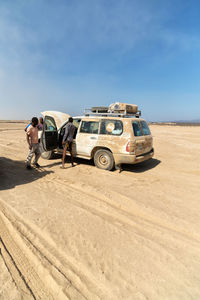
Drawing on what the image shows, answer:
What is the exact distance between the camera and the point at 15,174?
5.28 m

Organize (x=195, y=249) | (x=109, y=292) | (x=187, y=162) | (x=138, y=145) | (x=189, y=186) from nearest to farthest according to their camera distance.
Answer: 1. (x=109, y=292)
2. (x=195, y=249)
3. (x=189, y=186)
4. (x=138, y=145)
5. (x=187, y=162)

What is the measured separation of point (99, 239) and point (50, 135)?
4.75 metres

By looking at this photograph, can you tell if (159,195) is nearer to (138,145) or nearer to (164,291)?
(138,145)

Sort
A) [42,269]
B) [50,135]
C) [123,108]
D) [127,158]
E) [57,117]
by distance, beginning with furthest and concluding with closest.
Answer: [57,117], [50,135], [123,108], [127,158], [42,269]

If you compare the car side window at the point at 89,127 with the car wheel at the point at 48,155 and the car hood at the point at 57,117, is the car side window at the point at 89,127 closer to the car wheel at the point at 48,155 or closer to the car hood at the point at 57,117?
the car hood at the point at 57,117

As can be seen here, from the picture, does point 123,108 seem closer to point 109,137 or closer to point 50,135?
point 109,137

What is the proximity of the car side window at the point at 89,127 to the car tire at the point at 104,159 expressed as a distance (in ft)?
2.66

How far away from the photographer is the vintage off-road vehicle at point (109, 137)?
5.27m

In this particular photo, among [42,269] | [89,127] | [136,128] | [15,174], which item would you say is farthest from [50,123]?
[42,269]

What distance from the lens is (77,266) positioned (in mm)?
2053

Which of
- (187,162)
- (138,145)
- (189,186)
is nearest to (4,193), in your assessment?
(138,145)

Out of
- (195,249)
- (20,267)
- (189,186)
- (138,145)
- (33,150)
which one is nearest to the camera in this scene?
(20,267)

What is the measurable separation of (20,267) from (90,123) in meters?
4.86

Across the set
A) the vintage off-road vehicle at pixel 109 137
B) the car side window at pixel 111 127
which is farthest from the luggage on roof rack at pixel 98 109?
the car side window at pixel 111 127
